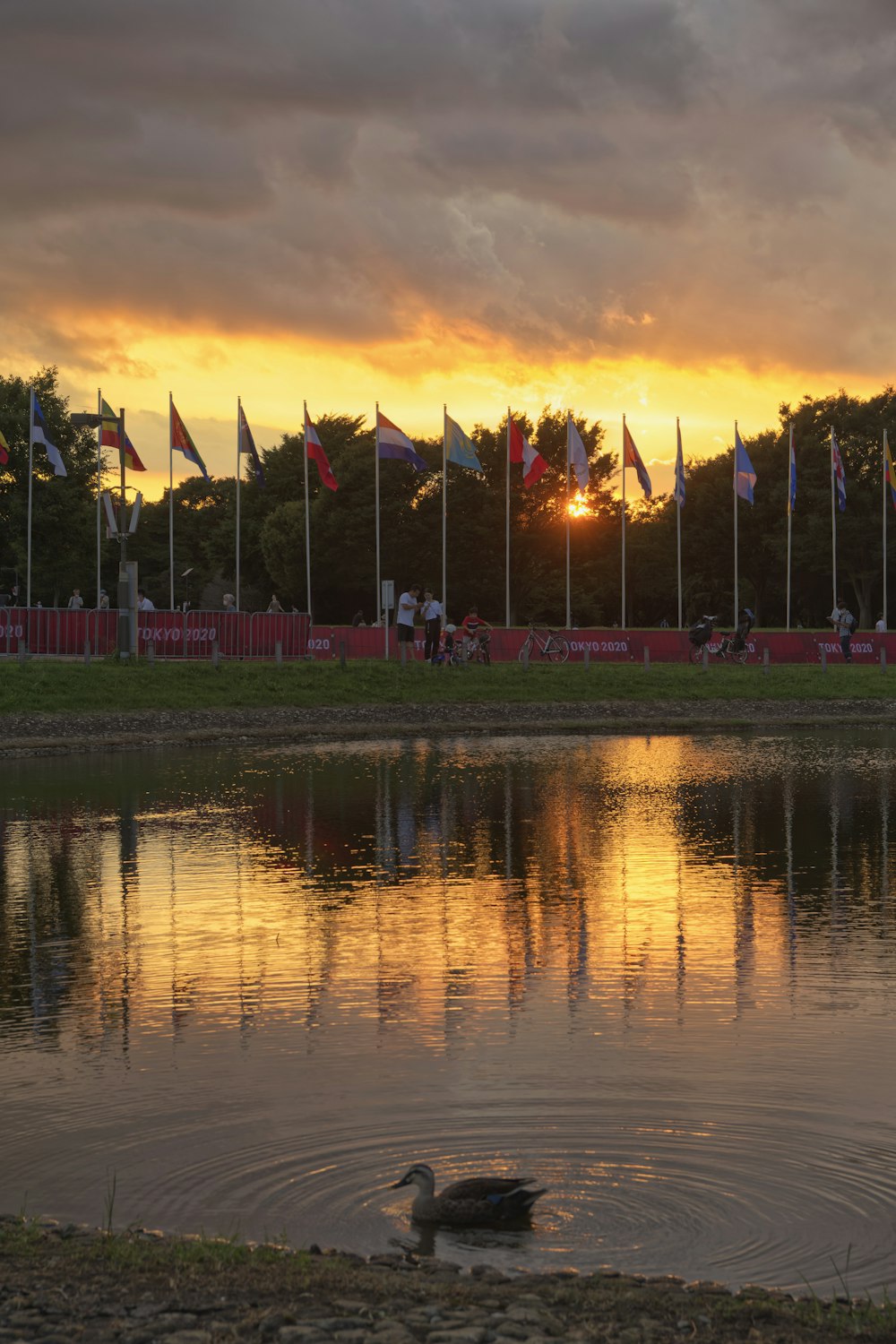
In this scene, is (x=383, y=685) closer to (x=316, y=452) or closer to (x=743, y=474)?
(x=316, y=452)

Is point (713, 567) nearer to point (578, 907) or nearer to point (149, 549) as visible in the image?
point (149, 549)

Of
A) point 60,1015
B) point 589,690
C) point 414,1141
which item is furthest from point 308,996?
point 589,690

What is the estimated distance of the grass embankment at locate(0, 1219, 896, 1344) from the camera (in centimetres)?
545

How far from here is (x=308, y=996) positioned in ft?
36.4

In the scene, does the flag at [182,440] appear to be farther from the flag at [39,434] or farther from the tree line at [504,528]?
the tree line at [504,528]

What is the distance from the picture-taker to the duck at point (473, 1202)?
689 cm

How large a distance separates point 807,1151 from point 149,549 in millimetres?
126401

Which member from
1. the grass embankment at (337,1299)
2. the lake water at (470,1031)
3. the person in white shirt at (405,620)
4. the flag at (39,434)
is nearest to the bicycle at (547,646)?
the person in white shirt at (405,620)

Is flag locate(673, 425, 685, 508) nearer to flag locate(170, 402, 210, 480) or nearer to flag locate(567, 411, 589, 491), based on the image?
flag locate(567, 411, 589, 491)

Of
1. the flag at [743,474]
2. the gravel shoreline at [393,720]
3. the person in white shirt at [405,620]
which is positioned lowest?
the gravel shoreline at [393,720]

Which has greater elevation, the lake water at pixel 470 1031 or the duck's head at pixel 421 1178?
the duck's head at pixel 421 1178

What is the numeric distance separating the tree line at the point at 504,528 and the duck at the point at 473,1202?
8379 centimetres

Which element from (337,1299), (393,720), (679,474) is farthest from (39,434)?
(337,1299)

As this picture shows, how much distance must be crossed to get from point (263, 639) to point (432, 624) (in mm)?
5151
